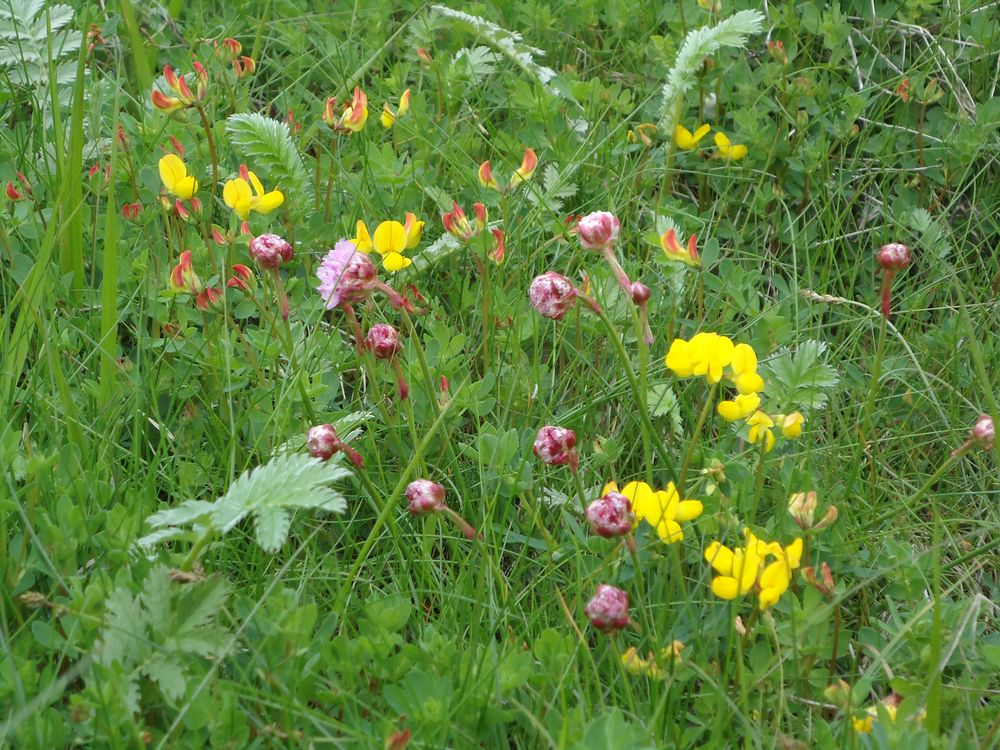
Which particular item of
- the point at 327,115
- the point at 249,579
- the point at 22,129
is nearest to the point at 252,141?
the point at 327,115

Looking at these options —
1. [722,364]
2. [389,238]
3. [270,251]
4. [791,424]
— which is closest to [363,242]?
[389,238]

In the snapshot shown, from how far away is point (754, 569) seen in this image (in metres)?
1.56

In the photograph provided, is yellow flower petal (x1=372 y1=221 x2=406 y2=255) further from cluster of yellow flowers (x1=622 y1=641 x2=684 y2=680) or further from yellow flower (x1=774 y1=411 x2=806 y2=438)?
cluster of yellow flowers (x1=622 y1=641 x2=684 y2=680)

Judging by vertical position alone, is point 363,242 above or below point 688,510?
above

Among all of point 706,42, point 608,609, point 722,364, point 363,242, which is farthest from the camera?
point 706,42

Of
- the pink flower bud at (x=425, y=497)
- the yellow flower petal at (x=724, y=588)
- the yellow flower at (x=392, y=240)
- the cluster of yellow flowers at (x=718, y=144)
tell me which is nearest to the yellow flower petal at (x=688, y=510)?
the yellow flower petal at (x=724, y=588)

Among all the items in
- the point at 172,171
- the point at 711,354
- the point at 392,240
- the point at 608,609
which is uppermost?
the point at 172,171

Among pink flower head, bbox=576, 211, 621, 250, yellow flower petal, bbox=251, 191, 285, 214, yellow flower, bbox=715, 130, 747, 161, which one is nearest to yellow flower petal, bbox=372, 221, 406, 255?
yellow flower petal, bbox=251, 191, 285, 214

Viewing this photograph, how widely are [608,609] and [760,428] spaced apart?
47 cm

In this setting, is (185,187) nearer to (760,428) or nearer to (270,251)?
(270,251)

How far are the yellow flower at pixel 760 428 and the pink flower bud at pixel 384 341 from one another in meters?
0.57

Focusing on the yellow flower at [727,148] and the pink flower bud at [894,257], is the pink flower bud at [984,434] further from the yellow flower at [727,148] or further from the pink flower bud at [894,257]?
the yellow flower at [727,148]

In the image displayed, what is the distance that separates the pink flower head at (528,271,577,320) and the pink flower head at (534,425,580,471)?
0.17m

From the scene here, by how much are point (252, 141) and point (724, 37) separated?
1009 millimetres
